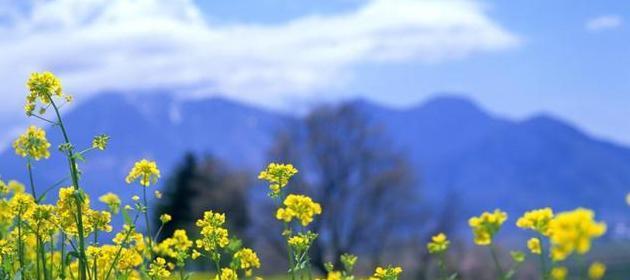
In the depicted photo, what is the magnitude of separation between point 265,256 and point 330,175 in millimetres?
5761

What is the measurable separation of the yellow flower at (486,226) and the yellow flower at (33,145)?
2.31 metres

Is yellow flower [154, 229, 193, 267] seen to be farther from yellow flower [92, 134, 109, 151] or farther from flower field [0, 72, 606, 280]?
yellow flower [92, 134, 109, 151]

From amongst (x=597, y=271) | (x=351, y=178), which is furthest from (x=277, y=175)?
(x=351, y=178)

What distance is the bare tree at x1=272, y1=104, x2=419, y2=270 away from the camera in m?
46.8

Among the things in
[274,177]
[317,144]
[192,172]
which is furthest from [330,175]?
[274,177]

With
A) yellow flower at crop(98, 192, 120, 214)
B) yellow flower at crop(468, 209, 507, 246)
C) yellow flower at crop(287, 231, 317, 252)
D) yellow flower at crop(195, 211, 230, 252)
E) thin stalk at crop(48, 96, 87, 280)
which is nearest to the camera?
yellow flower at crop(468, 209, 507, 246)

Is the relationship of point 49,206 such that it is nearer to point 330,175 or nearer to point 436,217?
point 330,175

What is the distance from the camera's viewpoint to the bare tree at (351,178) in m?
46.8

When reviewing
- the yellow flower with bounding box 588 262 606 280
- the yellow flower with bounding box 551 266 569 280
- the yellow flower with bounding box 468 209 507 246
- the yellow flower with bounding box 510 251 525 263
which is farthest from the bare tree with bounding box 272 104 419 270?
the yellow flower with bounding box 588 262 606 280

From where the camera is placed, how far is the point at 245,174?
5538 cm

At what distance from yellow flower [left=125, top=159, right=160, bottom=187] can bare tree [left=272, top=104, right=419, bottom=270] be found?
137 feet

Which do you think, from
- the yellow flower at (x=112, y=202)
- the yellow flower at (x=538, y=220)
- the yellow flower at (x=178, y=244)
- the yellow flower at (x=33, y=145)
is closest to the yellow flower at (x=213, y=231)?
the yellow flower at (x=178, y=244)

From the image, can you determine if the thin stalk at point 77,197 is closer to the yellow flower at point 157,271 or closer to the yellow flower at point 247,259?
the yellow flower at point 157,271

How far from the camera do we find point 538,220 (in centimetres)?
304
